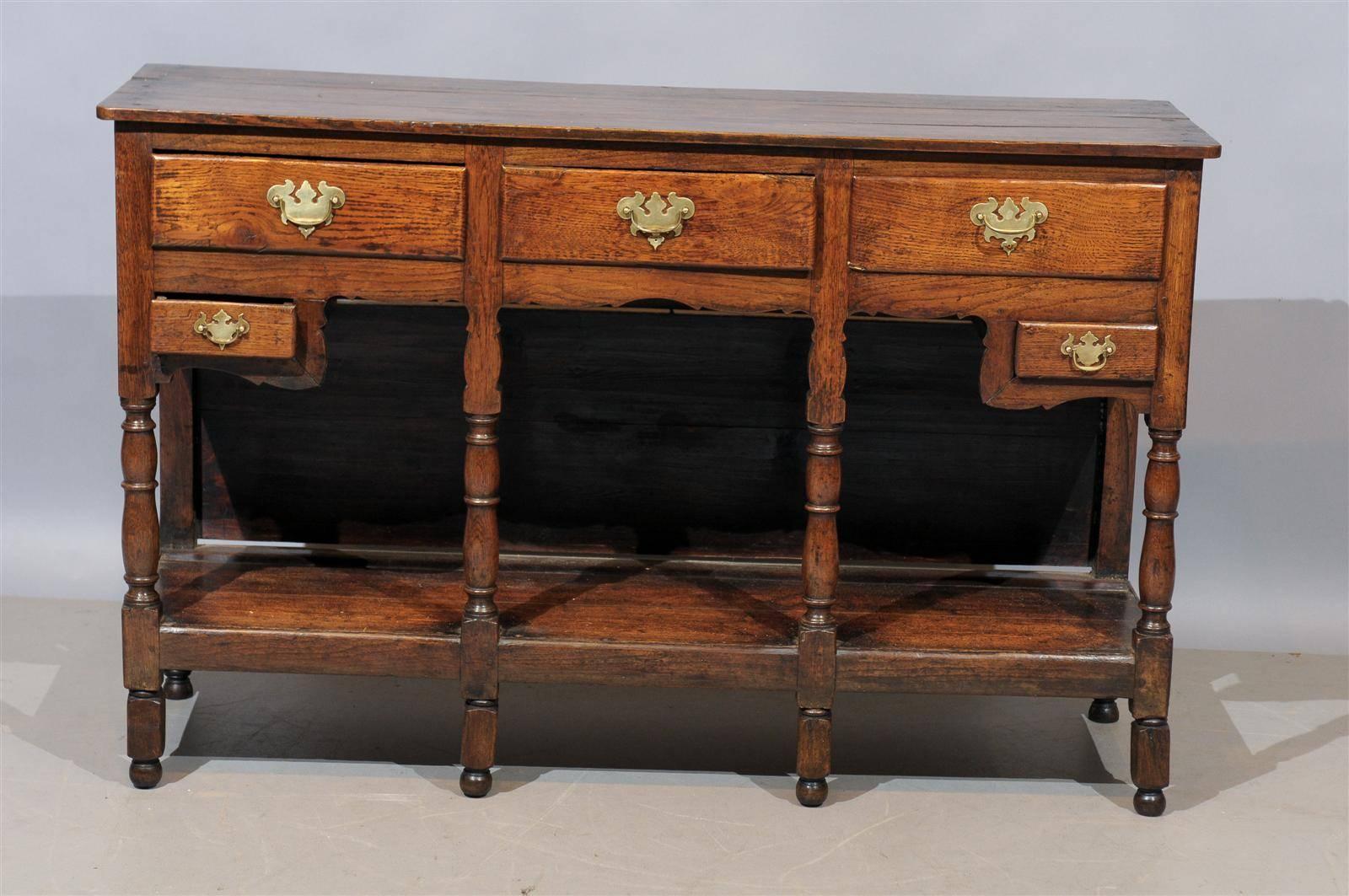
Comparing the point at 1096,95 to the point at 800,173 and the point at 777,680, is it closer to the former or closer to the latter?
the point at 800,173

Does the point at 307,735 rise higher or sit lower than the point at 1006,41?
lower

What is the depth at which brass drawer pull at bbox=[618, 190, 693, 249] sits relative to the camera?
328cm

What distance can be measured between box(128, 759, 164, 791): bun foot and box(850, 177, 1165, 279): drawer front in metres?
1.60

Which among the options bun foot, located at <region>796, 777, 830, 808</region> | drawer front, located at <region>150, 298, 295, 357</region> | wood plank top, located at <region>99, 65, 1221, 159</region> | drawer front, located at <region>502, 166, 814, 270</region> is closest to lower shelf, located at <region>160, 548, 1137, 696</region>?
bun foot, located at <region>796, 777, 830, 808</region>

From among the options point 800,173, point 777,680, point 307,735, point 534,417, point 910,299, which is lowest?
point 307,735

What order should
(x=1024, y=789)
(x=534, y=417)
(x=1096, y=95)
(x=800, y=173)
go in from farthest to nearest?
(x=1096, y=95)
(x=534, y=417)
(x=1024, y=789)
(x=800, y=173)

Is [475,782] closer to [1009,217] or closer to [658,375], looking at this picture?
[658,375]

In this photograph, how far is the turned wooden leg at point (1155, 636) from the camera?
342cm

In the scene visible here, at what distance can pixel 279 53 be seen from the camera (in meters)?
4.53

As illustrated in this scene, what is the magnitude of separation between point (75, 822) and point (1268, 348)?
298 centimetres

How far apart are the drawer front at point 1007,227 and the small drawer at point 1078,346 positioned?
0.31ft

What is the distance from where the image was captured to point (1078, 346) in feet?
11.0

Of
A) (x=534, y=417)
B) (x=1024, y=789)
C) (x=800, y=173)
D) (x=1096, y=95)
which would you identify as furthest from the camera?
(x=1096, y=95)

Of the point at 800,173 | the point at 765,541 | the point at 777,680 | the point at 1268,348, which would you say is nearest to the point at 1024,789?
the point at 777,680
